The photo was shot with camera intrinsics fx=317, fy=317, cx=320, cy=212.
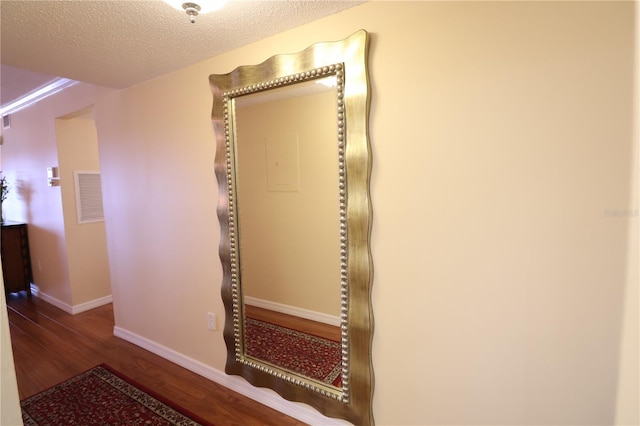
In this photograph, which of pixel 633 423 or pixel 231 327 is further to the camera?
pixel 231 327

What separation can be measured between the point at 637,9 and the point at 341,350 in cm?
171

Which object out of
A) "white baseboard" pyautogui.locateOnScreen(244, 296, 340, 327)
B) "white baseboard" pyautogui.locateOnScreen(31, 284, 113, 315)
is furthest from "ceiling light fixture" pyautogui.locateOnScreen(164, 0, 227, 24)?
"white baseboard" pyautogui.locateOnScreen(31, 284, 113, 315)

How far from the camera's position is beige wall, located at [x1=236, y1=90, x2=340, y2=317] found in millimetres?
1628

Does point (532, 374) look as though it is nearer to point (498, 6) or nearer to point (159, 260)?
point (498, 6)

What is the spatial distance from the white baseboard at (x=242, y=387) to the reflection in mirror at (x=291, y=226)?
203mm

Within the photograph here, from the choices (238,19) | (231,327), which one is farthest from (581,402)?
(238,19)

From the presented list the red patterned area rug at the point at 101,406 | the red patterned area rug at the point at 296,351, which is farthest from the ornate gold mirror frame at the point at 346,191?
the red patterned area rug at the point at 101,406

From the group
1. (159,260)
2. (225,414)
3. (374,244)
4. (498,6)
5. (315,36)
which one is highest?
(315,36)

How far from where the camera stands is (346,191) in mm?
1522

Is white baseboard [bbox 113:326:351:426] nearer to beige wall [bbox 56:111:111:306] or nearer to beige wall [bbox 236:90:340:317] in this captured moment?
beige wall [bbox 236:90:340:317]

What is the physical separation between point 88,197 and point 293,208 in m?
3.05

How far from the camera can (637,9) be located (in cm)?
96

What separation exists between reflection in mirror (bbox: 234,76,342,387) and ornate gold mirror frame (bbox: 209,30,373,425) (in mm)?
48

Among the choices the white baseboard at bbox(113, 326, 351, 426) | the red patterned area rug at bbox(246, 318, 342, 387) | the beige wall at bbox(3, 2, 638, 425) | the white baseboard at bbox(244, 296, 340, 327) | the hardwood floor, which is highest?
the beige wall at bbox(3, 2, 638, 425)
